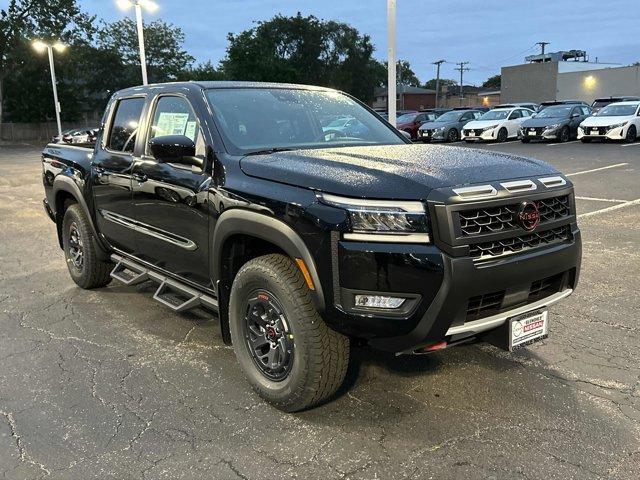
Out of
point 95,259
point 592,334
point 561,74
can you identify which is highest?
point 561,74

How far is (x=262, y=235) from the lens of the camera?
3.13 meters

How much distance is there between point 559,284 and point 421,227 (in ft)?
3.52

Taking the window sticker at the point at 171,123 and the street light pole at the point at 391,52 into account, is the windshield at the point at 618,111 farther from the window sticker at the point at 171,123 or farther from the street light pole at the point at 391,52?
the window sticker at the point at 171,123

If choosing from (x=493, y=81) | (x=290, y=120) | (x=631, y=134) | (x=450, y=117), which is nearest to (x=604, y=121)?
(x=631, y=134)

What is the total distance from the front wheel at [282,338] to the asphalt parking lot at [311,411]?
190 mm

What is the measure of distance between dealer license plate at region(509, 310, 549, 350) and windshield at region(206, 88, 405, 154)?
1672mm

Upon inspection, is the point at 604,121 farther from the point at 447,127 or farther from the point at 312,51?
the point at 312,51

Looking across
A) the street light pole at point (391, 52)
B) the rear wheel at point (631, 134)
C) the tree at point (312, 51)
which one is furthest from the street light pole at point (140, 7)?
the tree at point (312, 51)

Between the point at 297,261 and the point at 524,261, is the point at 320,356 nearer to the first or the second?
the point at 297,261

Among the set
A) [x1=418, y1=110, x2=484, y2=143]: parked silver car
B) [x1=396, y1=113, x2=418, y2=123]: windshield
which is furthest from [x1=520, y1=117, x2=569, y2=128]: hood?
[x1=396, y1=113, x2=418, y2=123]: windshield

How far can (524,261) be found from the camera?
9.55 feet

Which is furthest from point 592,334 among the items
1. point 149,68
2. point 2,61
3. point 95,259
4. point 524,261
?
point 149,68

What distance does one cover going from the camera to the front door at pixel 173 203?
3699mm

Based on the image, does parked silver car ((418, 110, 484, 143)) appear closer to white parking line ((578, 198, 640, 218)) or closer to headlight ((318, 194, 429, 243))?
Result: white parking line ((578, 198, 640, 218))
